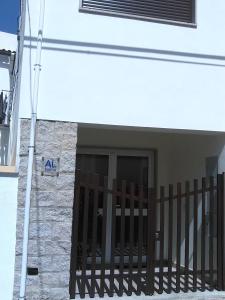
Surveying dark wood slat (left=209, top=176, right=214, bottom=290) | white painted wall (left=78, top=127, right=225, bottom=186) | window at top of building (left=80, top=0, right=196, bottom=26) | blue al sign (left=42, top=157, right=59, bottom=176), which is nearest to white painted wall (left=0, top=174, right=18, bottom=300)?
blue al sign (left=42, top=157, right=59, bottom=176)

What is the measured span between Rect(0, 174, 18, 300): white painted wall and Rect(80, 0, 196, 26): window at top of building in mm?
3005

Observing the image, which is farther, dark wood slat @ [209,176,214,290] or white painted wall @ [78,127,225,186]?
white painted wall @ [78,127,225,186]

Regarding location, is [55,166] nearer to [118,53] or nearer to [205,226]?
[118,53]

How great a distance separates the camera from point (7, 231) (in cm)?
589

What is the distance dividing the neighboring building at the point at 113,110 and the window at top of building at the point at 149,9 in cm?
2

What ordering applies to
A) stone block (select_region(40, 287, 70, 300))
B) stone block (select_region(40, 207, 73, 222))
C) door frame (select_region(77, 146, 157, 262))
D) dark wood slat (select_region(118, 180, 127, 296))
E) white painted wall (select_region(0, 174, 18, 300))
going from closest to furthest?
white painted wall (select_region(0, 174, 18, 300)) < stone block (select_region(40, 287, 70, 300)) < stone block (select_region(40, 207, 73, 222)) < dark wood slat (select_region(118, 180, 127, 296)) < door frame (select_region(77, 146, 157, 262))

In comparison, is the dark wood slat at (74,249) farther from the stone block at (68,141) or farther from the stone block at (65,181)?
the stone block at (68,141)

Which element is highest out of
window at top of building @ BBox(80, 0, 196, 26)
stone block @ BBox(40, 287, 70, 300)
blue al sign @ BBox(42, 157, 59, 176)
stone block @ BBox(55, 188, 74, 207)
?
window at top of building @ BBox(80, 0, 196, 26)

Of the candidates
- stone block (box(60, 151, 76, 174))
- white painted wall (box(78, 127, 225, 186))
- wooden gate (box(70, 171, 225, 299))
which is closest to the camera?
stone block (box(60, 151, 76, 174))

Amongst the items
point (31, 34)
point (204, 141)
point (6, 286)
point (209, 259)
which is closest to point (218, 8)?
point (204, 141)

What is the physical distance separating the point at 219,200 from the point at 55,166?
292 centimetres

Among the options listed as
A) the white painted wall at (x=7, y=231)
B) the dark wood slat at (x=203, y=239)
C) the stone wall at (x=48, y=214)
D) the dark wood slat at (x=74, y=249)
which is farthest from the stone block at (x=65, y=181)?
the dark wood slat at (x=203, y=239)

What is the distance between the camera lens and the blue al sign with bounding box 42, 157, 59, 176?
6062 mm

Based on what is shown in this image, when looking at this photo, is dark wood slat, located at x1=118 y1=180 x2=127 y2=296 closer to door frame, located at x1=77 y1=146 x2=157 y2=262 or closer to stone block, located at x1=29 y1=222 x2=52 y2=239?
stone block, located at x1=29 y1=222 x2=52 y2=239
